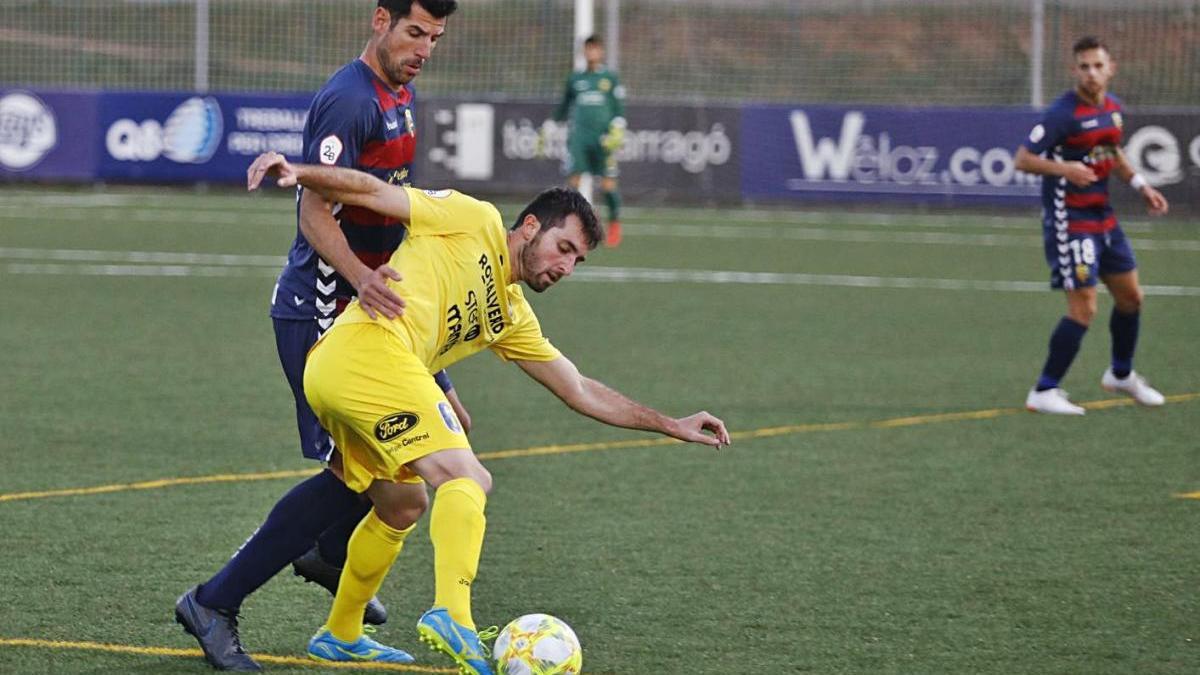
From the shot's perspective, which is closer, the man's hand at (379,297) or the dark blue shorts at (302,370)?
the man's hand at (379,297)

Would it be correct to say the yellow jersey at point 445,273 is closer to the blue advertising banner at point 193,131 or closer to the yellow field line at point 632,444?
the yellow field line at point 632,444

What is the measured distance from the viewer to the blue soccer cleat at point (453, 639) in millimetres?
4676

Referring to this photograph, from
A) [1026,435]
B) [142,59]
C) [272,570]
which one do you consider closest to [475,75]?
[142,59]

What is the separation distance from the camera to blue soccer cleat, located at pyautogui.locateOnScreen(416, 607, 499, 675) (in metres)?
4.68

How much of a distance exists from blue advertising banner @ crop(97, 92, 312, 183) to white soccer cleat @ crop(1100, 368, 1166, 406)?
17330 mm

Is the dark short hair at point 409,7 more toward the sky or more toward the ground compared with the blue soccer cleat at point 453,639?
more toward the sky

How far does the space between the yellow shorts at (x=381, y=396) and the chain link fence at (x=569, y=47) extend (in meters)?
27.1

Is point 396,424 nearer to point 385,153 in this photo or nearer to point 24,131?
point 385,153

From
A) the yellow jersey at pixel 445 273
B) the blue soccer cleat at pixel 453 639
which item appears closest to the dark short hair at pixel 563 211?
the yellow jersey at pixel 445 273

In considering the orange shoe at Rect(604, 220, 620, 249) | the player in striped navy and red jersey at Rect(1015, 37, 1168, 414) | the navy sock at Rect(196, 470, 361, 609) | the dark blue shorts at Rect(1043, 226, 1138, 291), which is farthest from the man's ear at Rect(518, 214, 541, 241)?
the orange shoe at Rect(604, 220, 620, 249)

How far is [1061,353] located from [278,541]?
641cm

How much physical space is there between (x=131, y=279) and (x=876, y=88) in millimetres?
19910

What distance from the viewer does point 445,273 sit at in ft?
16.7

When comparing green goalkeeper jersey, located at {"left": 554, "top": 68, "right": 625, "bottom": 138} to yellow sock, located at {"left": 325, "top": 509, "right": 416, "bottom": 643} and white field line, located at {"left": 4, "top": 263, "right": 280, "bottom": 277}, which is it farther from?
yellow sock, located at {"left": 325, "top": 509, "right": 416, "bottom": 643}
